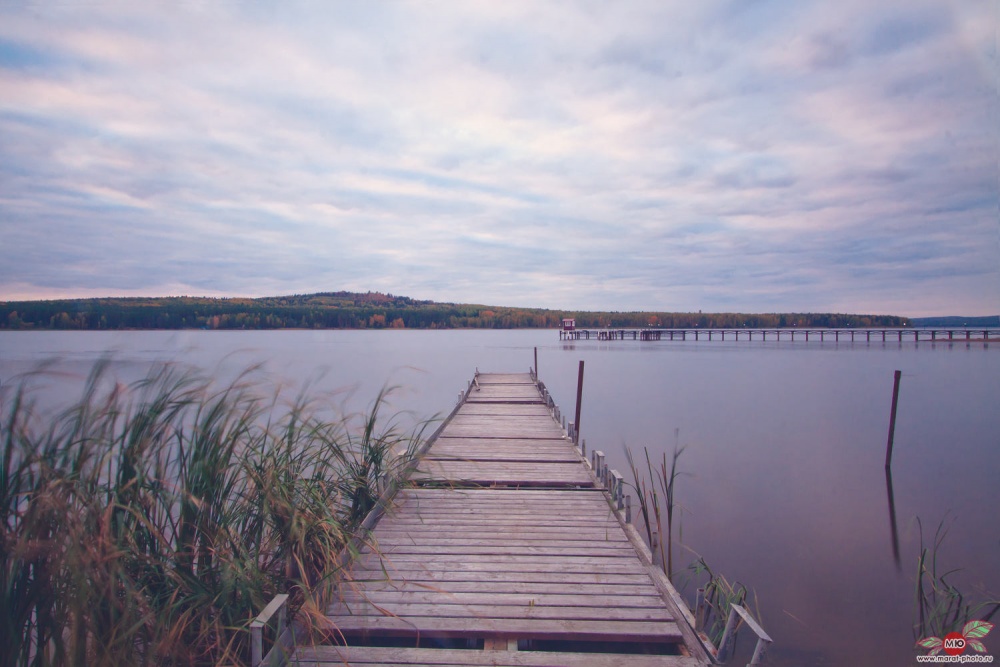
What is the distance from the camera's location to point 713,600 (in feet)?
18.9

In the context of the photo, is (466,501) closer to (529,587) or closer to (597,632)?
(529,587)

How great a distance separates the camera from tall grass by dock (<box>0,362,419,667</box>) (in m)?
2.38

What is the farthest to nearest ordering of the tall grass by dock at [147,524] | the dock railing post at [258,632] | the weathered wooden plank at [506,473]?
the weathered wooden plank at [506,473] → the dock railing post at [258,632] → the tall grass by dock at [147,524]

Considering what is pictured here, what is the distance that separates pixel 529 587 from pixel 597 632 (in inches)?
26.5

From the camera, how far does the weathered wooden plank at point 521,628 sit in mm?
3434

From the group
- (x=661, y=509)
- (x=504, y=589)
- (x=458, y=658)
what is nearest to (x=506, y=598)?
(x=504, y=589)

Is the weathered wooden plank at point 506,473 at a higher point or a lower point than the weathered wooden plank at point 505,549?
lower

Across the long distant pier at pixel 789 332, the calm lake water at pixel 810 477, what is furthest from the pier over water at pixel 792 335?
the calm lake water at pixel 810 477

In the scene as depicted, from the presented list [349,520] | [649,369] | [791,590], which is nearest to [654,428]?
[791,590]

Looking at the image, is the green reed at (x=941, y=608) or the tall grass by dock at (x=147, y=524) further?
the green reed at (x=941, y=608)

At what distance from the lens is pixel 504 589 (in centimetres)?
398

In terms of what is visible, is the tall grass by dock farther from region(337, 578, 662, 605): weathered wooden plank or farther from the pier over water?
the pier over water

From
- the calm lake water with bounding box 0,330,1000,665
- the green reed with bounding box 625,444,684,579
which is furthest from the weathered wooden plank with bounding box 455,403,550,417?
the green reed with bounding box 625,444,684,579

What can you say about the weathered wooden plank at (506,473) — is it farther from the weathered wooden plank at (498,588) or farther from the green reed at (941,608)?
the green reed at (941,608)
